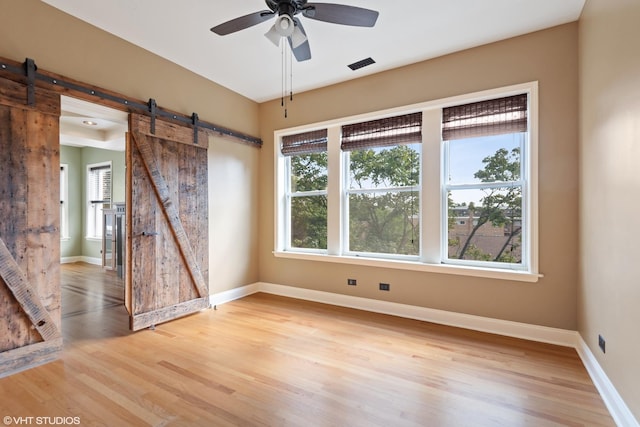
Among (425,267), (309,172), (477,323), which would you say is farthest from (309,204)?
A: (477,323)

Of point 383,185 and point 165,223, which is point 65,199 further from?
point 383,185

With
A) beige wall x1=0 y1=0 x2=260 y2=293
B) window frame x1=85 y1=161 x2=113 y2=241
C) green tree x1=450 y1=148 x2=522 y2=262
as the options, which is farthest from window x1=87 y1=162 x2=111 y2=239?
green tree x1=450 y1=148 x2=522 y2=262

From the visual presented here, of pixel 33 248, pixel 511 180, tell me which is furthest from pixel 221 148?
pixel 511 180

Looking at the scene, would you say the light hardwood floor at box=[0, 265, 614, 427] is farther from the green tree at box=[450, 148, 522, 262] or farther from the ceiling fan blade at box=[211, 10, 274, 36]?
the ceiling fan blade at box=[211, 10, 274, 36]

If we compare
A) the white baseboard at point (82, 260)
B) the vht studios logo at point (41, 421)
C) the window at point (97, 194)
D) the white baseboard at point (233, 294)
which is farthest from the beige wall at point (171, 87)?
the white baseboard at point (82, 260)

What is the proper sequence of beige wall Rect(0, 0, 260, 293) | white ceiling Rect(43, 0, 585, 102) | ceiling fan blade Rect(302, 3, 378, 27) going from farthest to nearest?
white ceiling Rect(43, 0, 585, 102), beige wall Rect(0, 0, 260, 293), ceiling fan blade Rect(302, 3, 378, 27)

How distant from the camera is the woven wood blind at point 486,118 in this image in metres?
3.03

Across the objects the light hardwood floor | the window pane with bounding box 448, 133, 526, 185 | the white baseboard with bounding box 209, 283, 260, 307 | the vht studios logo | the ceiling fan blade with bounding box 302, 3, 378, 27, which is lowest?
the light hardwood floor

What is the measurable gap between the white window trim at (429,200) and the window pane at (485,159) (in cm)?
14

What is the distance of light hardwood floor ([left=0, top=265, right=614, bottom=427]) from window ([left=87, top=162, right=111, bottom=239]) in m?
4.86

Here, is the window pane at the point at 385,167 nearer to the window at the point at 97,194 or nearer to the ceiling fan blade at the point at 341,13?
the ceiling fan blade at the point at 341,13

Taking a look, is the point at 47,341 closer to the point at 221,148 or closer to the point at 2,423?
the point at 2,423

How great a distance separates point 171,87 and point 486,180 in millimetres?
3742

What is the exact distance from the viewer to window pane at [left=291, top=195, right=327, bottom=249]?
14.4ft
